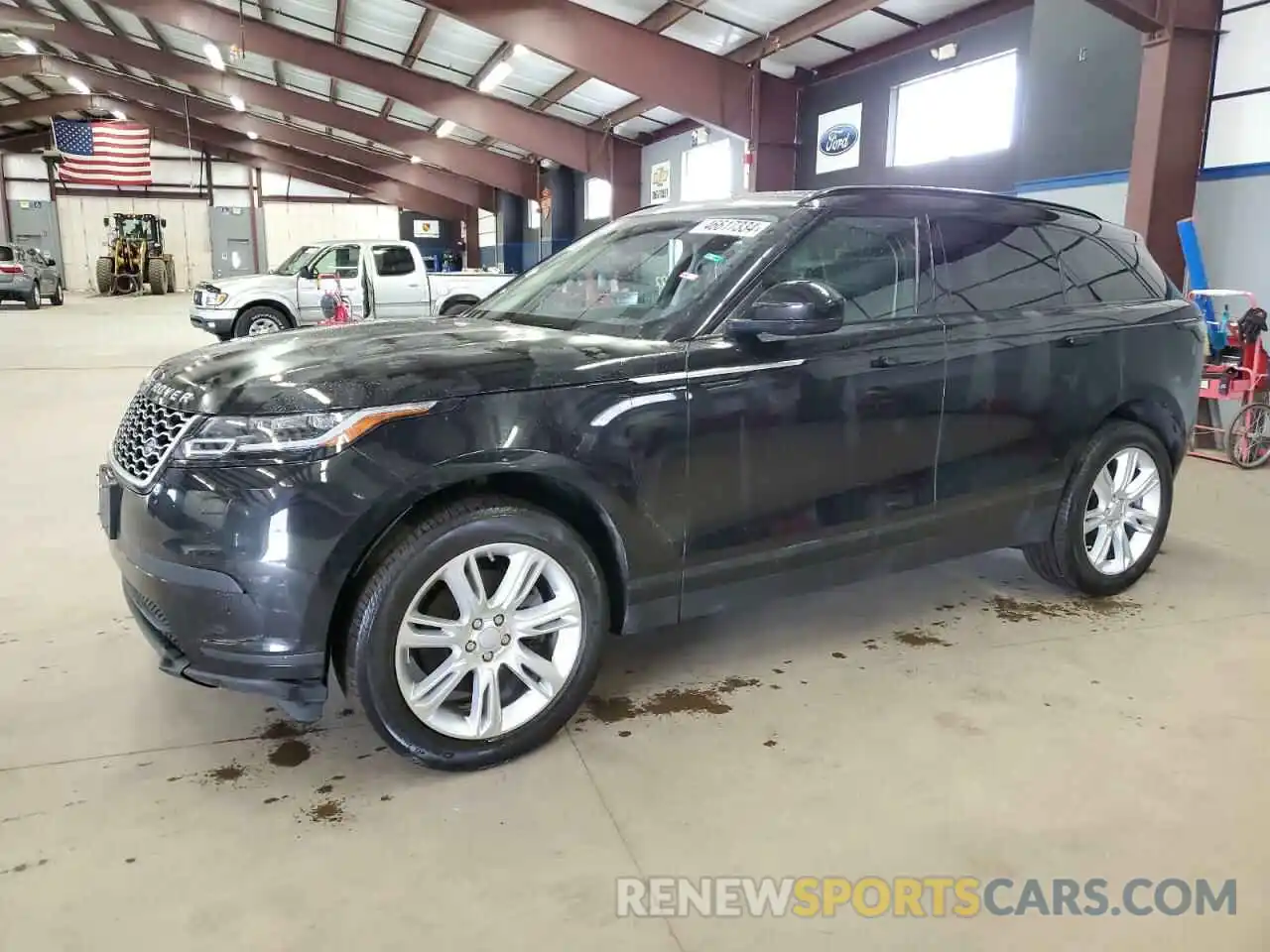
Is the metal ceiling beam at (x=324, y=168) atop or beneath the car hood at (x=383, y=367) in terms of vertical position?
atop

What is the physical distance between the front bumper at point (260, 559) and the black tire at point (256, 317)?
447 inches

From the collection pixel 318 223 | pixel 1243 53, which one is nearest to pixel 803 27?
pixel 1243 53

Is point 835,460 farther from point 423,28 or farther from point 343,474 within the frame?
point 423,28

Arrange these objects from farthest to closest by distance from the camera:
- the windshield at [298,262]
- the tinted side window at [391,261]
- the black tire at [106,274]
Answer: the black tire at [106,274] → the windshield at [298,262] → the tinted side window at [391,261]

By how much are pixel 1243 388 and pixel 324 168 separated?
35.1 metres

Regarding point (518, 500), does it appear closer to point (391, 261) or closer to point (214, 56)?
point (391, 261)

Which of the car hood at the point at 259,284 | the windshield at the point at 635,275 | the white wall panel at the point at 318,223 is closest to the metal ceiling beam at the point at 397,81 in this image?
the car hood at the point at 259,284

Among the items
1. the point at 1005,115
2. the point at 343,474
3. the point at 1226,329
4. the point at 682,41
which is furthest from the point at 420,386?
the point at 682,41

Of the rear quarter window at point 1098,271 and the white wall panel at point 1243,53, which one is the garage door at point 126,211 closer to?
the white wall panel at point 1243,53

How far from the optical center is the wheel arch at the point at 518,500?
237 centimetres

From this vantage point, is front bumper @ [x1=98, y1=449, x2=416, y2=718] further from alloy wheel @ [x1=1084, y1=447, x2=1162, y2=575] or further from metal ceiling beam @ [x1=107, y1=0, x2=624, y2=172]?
metal ceiling beam @ [x1=107, y1=0, x2=624, y2=172]

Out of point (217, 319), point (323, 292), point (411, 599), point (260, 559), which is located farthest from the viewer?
point (323, 292)

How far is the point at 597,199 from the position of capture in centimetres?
2358

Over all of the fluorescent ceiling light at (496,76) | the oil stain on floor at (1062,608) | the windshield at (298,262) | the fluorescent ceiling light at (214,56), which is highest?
the fluorescent ceiling light at (214,56)
